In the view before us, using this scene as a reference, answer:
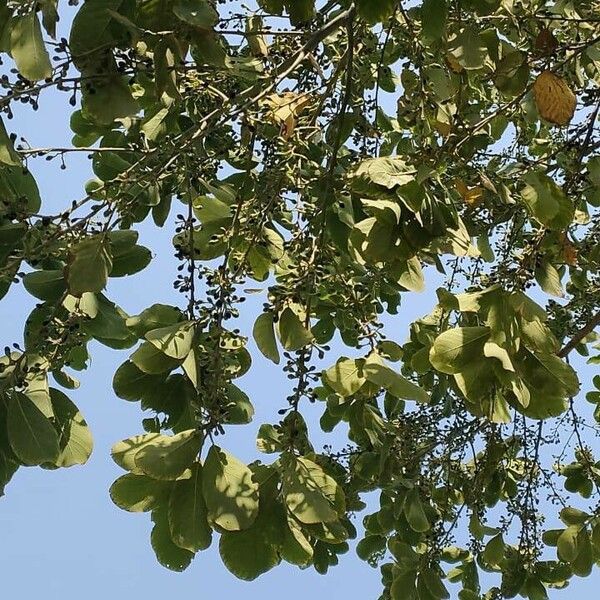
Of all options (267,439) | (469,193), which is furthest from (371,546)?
(469,193)

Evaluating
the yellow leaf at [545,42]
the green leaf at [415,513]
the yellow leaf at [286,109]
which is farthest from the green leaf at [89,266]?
the green leaf at [415,513]

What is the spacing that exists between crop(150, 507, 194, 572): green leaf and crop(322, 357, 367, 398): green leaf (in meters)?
0.50

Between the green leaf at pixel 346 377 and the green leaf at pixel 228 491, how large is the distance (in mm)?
370

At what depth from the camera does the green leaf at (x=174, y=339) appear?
1.80 meters

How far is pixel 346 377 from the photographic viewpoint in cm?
207

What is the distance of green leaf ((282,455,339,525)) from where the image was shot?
1.73 meters

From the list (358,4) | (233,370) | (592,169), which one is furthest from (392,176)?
(592,169)

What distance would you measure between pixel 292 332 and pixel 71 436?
603 millimetres

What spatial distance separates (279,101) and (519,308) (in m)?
1.07

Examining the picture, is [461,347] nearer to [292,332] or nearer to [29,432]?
[292,332]

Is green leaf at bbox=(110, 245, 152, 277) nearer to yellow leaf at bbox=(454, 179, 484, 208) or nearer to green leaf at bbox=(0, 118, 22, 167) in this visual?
green leaf at bbox=(0, 118, 22, 167)

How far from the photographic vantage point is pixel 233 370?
215cm

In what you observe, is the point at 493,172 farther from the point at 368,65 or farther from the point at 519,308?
the point at 519,308

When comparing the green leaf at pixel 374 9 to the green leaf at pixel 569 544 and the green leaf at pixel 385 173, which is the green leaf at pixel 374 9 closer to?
the green leaf at pixel 385 173
